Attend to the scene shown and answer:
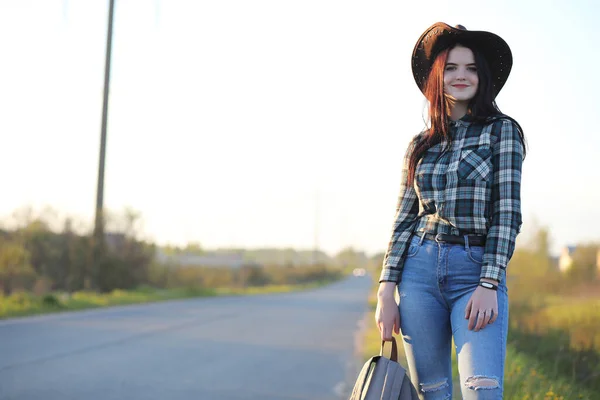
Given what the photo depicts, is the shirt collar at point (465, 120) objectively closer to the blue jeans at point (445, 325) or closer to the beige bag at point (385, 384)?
the blue jeans at point (445, 325)

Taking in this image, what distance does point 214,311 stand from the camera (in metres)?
16.4

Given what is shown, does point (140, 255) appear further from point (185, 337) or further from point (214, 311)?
point (185, 337)

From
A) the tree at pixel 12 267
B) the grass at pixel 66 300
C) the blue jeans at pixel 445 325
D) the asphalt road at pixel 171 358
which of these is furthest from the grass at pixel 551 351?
the tree at pixel 12 267

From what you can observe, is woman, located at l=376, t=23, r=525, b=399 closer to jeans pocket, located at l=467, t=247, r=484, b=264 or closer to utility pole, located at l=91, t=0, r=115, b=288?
jeans pocket, located at l=467, t=247, r=484, b=264

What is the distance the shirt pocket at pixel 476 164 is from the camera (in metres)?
2.69

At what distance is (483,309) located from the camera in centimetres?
250

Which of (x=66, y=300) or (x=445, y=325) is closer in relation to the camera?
(x=445, y=325)

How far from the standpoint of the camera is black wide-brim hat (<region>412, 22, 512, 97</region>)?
9.41 ft

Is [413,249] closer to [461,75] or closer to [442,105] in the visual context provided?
[442,105]

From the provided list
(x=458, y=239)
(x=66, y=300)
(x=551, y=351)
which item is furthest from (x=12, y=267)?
(x=458, y=239)

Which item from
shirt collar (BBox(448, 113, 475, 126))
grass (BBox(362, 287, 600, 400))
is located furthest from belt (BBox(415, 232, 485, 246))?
grass (BBox(362, 287, 600, 400))

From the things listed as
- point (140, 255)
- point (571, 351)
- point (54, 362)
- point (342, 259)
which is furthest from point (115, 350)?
point (342, 259)

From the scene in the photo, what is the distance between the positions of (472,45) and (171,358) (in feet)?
20.9

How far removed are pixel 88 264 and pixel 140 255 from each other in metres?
2.44
